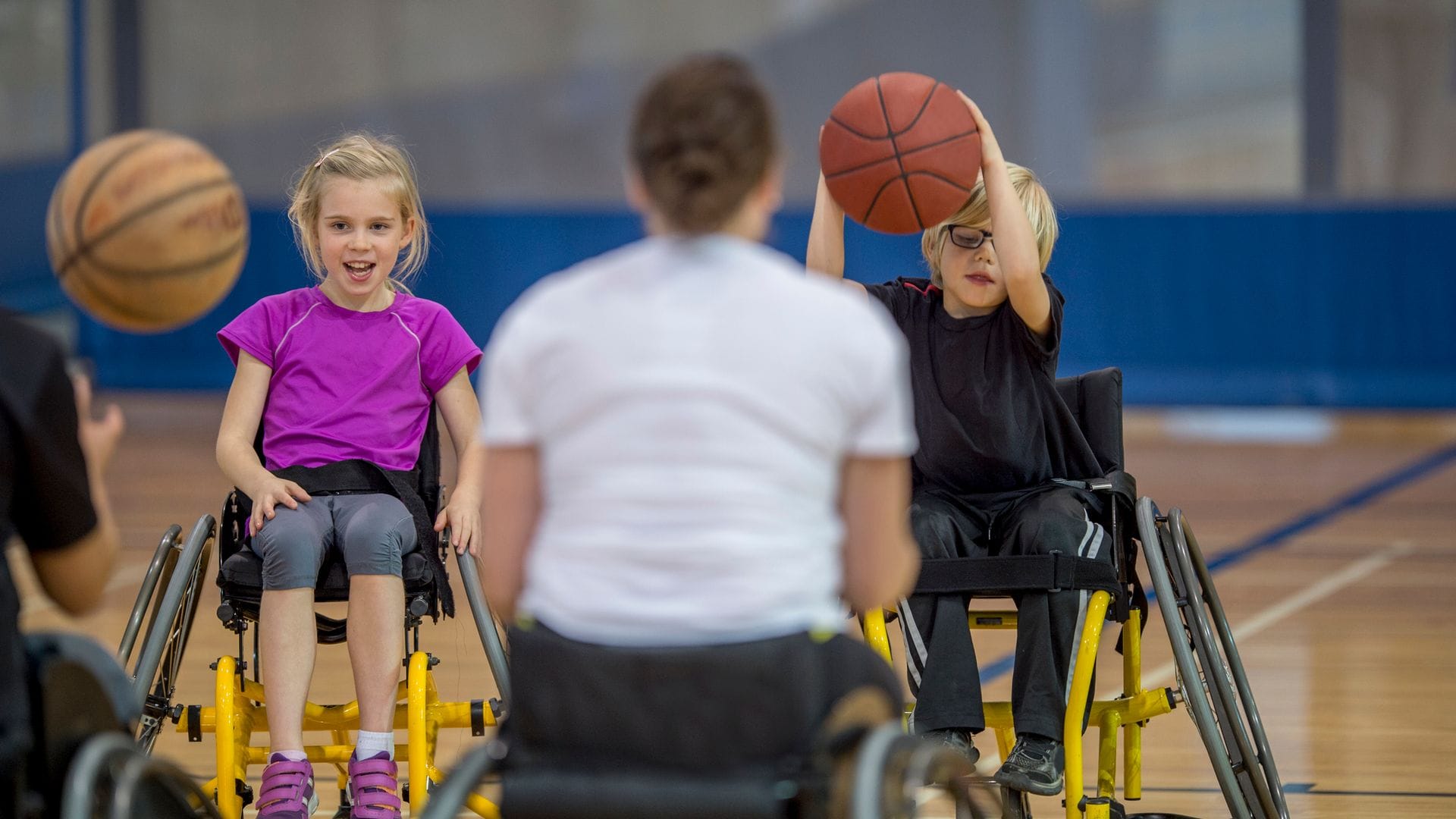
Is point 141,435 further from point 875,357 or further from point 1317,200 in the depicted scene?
point 875,357

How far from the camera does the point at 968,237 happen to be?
3.09 m

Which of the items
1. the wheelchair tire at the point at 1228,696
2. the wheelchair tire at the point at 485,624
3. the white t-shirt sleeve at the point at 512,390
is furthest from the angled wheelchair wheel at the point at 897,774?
the wheelchair tire at the point at 485,624

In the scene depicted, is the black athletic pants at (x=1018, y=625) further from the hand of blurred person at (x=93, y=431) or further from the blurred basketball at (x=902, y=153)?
the hand of blurred person at (x=93, y=431)

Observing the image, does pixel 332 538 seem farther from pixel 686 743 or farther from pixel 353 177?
pixel 686 743

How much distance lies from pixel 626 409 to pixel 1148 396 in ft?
26.9

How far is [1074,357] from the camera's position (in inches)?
375

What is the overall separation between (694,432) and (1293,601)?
4.06 meters

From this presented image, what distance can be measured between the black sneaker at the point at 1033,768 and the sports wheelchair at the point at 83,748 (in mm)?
1258

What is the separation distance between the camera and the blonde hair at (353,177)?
9.97ft

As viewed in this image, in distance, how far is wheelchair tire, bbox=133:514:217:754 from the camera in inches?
105

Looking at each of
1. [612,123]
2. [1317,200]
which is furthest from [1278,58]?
[612,123]

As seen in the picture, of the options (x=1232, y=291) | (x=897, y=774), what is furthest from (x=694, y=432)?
(x=1232, y=291)

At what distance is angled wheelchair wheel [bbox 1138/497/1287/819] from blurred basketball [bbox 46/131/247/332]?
1490mm

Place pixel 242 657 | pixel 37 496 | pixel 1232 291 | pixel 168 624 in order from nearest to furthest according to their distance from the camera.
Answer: pixel 37 496 < pixel 168 624 < pixel 242 657 < pixel 1232 291
